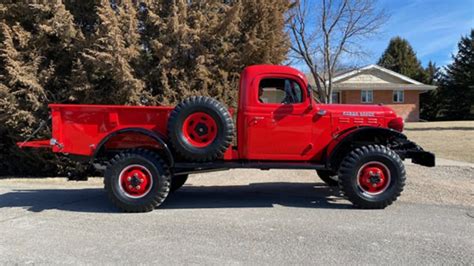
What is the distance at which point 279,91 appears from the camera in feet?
25.3

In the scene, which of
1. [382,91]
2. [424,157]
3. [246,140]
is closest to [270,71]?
[246,140]

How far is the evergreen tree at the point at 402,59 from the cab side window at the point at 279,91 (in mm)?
46847

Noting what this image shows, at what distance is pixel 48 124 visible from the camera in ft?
39.4

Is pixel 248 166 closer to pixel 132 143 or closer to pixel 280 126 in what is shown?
pixel 280 126

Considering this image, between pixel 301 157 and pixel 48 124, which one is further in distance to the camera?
pixel 48 124

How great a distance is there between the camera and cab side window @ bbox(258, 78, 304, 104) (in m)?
7.54

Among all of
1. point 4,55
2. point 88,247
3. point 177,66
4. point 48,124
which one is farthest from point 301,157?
point 4,55

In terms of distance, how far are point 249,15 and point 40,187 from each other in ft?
23.8

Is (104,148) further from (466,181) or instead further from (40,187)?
(466,181)

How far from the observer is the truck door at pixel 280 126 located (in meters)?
7.40

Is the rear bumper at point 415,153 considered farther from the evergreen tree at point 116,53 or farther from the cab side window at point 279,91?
the evergreen tree at point 116,53

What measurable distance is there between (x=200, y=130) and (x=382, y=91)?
3484 cm

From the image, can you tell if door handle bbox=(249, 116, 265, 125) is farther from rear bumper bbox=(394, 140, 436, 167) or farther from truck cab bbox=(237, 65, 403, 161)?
rear bumper bbox=(394, 140, 436, 167)

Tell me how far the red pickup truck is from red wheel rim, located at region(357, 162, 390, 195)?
0.05 feet
